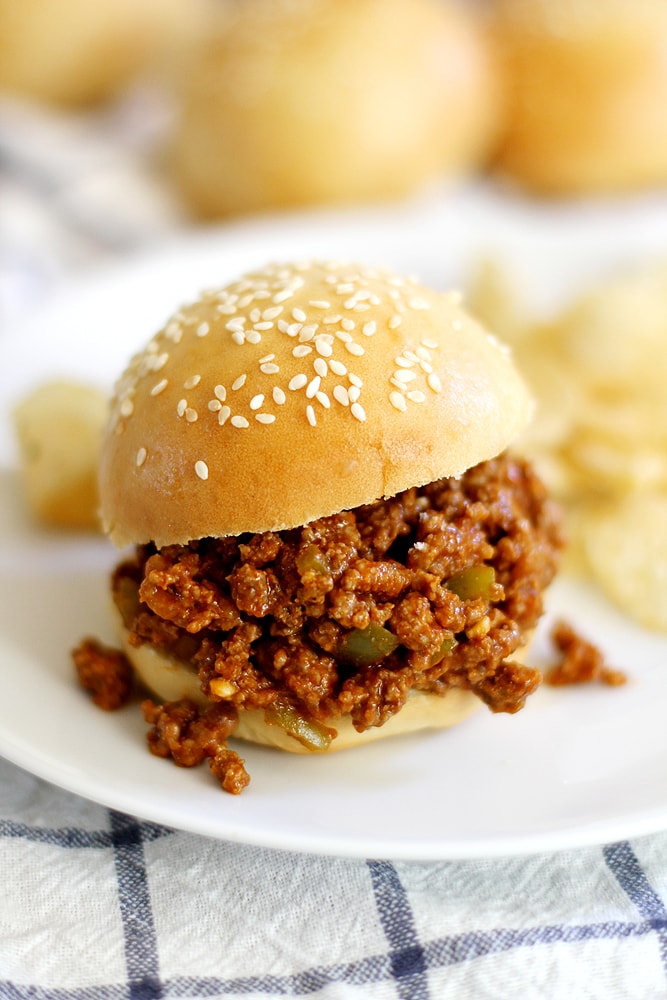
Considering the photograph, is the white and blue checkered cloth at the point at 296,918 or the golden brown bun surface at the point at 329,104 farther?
the golden brown bun surface at the point at 329,104

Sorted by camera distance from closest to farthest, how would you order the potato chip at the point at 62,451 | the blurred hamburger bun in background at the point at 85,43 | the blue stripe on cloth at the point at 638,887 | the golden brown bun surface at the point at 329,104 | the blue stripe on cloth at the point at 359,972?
the blue stripe on cloth at the point at 359,972
the blue stripe on cloth at the point at 638,887
the potato chip at the point at 62,451
the golden brown bun surface at the point at 329,104
the blurred hamburger bun in background at the point at 85,43

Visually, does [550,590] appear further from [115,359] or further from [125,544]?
[115,359]

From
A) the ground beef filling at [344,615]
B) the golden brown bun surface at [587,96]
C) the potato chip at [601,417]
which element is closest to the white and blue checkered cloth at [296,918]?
the ground beef filling at [344,615]

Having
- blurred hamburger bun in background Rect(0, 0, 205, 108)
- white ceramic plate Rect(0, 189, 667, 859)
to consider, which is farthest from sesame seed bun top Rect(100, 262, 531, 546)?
blurred hamburger bun in background Rect(0, 0, 205, 108)

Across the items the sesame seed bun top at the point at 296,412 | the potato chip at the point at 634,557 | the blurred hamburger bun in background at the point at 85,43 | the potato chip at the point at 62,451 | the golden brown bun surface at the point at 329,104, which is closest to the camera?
the sesame seed bun top at the point at 296,412

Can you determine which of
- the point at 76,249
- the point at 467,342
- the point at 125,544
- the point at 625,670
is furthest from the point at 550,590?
the point at 76,249

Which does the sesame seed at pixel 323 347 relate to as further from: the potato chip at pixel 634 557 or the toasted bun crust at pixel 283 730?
Result: the potato chip at pixel 634 557

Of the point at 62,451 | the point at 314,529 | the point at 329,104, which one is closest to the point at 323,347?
the point at 314,529

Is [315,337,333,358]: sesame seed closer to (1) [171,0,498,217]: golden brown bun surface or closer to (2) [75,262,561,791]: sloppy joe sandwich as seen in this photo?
(2) [75,262,561,791]: sloppy joe sandwich
